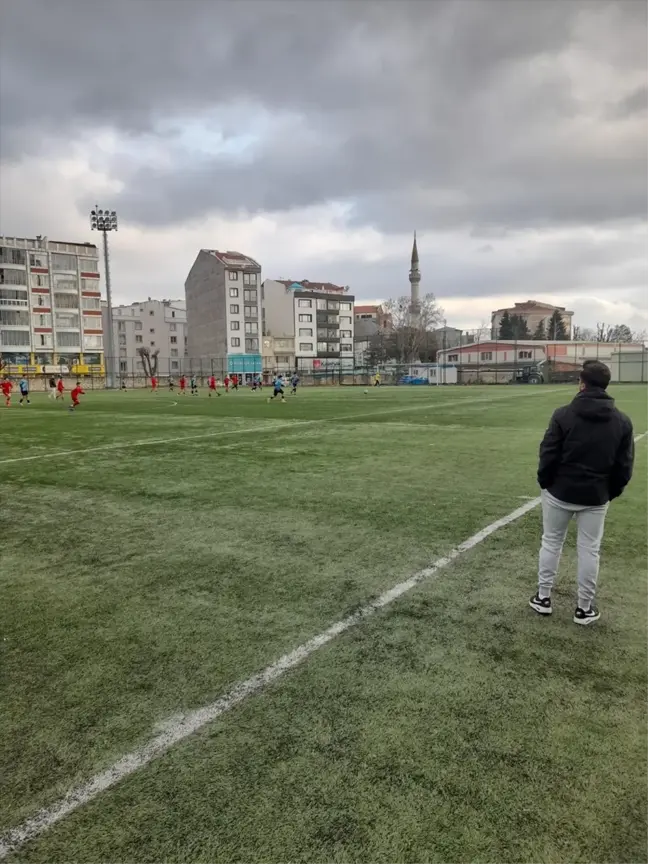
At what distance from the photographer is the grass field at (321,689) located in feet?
7.58

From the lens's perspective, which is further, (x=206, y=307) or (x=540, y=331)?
(x=540, y=331)

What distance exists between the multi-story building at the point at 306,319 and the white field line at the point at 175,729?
93.9 meters

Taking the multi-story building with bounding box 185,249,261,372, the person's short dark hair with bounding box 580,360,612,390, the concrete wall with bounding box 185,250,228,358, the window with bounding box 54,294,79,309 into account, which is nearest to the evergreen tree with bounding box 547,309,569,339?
the multi-story building with bounding box 185,249,261,372

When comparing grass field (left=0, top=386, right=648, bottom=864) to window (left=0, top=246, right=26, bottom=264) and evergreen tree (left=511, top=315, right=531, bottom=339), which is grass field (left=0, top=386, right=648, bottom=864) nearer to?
window (left=0, top=246, right=26, bottom=264)

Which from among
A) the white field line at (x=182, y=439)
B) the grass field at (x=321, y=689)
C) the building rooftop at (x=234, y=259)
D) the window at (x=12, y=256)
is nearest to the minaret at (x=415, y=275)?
the building rooftop at (x=234, y=259)

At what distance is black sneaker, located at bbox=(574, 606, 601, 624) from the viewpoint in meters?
4.18

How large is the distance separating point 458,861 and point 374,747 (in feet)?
2.27

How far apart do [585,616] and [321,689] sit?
82.3 inches

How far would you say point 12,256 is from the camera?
258ft

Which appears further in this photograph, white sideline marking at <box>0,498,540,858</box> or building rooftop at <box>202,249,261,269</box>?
building rooftop at <box>202,249,261,269</box>

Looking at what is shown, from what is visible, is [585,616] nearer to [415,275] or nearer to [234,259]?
[234,259]

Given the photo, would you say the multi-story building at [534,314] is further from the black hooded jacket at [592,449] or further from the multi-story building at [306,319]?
the black hooded jacket at [592,449]

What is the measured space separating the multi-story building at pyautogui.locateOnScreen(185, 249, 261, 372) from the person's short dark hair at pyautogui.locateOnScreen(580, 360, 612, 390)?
83.6 meters

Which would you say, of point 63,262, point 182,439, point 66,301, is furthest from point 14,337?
point 182,439
